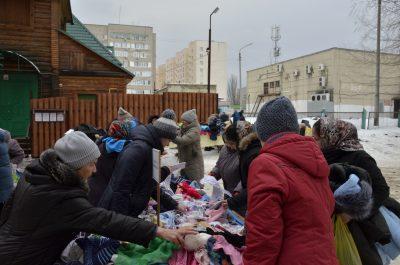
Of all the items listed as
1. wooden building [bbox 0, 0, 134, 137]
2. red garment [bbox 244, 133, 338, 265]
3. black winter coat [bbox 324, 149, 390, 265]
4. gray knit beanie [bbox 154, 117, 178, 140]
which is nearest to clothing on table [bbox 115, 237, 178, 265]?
red garment [bbox 244, 133, 338, 265]

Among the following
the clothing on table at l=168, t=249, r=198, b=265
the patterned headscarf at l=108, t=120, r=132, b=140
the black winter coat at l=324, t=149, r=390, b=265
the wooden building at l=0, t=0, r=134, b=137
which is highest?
the wooden building at l=0, t=0, r=134, b=137

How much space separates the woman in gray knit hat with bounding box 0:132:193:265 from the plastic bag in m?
1.25

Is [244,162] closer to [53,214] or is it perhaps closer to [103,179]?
[103,179]

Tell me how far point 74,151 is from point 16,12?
1518cm

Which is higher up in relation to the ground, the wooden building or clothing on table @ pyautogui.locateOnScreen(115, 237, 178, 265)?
the wooden building

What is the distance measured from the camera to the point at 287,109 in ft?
6.95

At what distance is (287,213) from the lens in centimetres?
186

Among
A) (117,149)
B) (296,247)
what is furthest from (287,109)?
(117,149)

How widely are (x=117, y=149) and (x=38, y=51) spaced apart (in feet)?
45.4

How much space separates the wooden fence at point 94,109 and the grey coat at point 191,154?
8.15 m

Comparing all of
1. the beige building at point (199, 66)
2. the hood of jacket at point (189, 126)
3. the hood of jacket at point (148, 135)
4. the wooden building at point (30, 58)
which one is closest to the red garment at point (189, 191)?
the hood of jacket at point (148, 135)

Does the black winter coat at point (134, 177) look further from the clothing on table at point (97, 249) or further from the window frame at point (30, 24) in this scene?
the window frame at point (30, 24)

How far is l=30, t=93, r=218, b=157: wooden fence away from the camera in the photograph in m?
13.3

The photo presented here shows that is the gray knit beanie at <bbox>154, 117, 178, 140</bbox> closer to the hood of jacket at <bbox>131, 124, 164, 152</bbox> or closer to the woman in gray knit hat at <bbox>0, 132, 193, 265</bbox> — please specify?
the hood of jacket at <bbox>131, 124, 164, 152</bbox>
